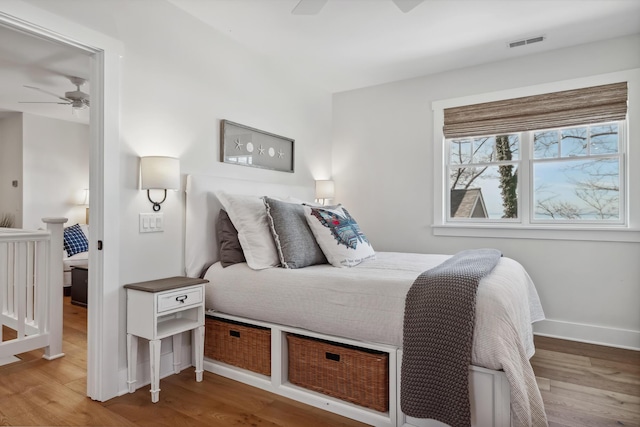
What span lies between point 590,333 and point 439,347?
2.36 metres

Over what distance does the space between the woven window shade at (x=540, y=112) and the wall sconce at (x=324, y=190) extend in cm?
129

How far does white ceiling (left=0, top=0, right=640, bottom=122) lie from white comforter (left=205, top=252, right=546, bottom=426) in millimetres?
1724

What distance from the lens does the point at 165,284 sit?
240 centimetres

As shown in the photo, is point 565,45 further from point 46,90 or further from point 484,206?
point 46,90

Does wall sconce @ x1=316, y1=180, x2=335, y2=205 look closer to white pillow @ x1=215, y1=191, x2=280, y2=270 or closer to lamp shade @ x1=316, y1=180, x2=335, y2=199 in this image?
lamp shade @ x1=316, y1=180, x2=335, y2=199

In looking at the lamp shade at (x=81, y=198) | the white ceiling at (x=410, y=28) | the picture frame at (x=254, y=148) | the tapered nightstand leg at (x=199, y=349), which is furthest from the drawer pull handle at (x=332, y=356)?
the lamp shade at (x=81, y=198)

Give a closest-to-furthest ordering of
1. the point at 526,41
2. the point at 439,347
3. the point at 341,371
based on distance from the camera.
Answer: the point at 439,347 < the point at 341,371 < the point at 526,41

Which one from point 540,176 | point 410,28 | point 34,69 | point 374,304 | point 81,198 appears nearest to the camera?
point 374,304

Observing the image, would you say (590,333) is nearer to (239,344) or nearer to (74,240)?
(239,344)

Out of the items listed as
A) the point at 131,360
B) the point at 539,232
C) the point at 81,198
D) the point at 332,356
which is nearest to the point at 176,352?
the point at 131,360

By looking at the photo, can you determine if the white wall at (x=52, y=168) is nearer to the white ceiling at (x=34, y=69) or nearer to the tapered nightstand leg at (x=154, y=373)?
the white ceiling at (x=34, y=69)

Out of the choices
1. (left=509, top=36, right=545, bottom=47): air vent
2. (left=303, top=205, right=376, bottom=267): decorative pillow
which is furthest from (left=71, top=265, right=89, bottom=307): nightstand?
(left=509, top=36, right=545, bottom=47): air vent

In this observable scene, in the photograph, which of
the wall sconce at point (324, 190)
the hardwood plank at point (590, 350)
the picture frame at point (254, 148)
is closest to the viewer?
the hardwood plank at point (590, 350)

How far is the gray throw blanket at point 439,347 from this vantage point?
1664 mm
